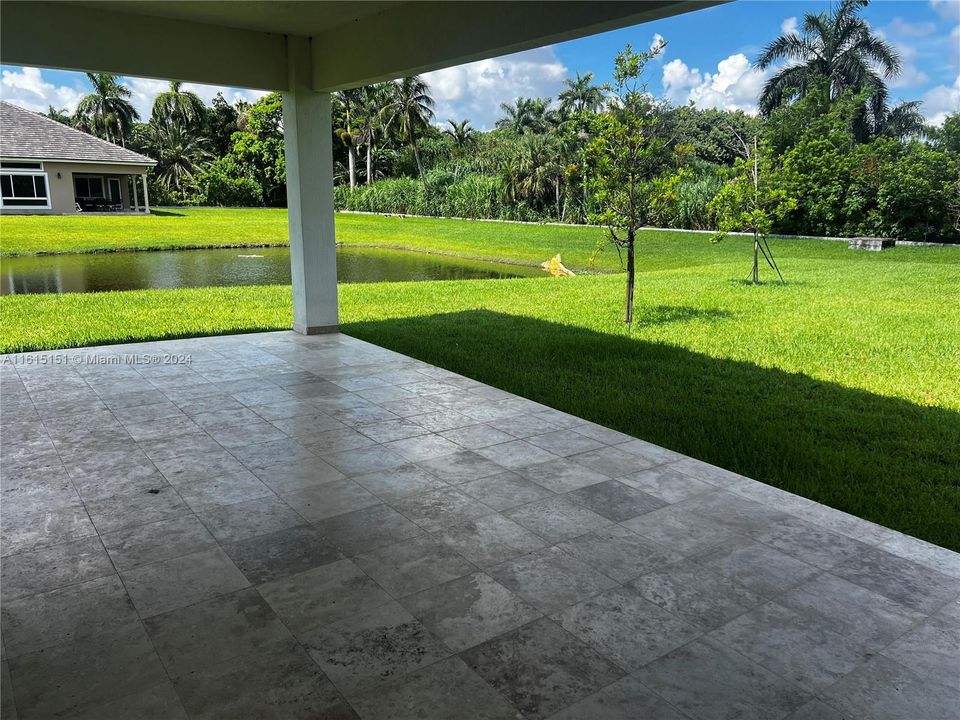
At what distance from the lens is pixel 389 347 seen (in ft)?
23.9

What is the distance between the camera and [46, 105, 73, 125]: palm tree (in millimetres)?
40812

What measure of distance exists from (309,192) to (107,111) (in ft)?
121

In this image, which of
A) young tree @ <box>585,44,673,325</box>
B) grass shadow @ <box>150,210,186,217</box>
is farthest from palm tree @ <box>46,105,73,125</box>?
young tree @ <box>585,44,673,325</box>

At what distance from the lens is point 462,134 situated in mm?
36188

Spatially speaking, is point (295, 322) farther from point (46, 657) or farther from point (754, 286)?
point (754, 286)

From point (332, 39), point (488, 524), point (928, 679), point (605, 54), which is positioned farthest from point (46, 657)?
point (605, 54)

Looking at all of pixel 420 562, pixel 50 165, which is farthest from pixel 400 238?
pixel 420 562

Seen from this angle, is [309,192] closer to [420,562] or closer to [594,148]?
[594,148]

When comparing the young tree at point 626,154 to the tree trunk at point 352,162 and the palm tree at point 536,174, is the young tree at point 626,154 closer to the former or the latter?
the palm tree at point 536,174

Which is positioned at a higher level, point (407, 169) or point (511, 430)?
point (407, 169)

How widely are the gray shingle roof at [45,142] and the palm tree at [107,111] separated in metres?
9.19

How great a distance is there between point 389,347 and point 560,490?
3991mm

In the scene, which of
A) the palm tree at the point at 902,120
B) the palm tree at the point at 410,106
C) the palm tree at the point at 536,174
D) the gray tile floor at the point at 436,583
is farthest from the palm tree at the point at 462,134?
the gray tile floor at the point at 436,583

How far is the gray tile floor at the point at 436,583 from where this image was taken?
6.86 ft
